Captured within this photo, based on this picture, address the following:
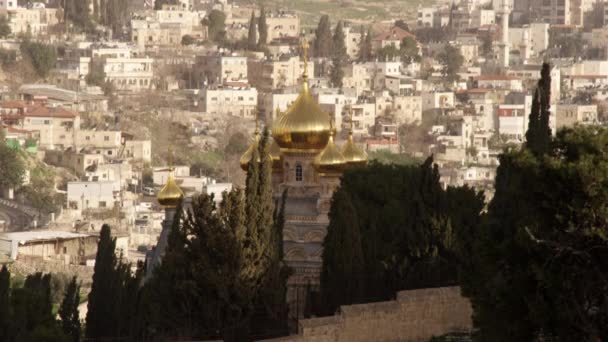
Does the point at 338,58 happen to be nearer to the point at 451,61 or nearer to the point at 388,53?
→ the point at 388,53

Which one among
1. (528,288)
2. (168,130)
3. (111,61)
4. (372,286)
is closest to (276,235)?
(372,286)

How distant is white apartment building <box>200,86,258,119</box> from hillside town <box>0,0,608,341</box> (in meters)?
0.09

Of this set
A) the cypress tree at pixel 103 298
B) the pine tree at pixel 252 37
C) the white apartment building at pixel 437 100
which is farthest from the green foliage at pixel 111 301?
the pine tree at pixel 252 37

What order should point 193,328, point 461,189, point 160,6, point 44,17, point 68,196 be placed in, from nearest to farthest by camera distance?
point 193,328, point 461,189, point 68,196, point 44,17, point 160,6

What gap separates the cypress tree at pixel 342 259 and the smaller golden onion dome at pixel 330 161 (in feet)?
30.2

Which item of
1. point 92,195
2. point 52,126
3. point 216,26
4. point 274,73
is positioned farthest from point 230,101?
point 92,195

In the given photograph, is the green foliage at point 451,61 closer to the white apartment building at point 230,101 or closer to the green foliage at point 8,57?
the white apartment building at point 230,101

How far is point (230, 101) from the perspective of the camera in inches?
4464

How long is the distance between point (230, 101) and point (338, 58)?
1536 cm

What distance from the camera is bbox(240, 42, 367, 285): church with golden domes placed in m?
44.6

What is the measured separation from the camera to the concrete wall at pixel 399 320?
1233 inches

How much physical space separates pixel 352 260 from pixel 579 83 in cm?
10070

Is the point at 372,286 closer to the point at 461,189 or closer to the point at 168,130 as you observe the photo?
the point at 461,189

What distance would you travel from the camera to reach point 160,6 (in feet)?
450
